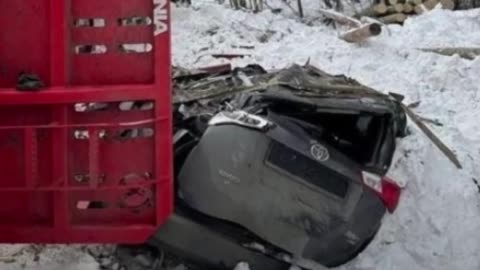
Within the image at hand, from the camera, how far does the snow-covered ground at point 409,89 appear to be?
552 centimetres

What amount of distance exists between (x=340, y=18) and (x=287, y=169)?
7.76 metres

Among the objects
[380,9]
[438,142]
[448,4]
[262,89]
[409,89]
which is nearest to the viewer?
[262,89]

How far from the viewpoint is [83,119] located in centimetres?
423

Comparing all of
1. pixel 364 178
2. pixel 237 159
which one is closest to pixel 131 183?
pixel 237 159

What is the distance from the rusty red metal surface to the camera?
4.14 meters

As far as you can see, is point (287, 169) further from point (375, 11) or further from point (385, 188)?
point (375, 11)

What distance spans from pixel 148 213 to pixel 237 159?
21.4 inches

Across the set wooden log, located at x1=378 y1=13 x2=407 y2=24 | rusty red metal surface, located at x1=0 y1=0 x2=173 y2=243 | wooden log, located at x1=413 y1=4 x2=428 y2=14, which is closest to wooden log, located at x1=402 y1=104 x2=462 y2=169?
rusty red metal surface, located at x1=0 y1=0 x2=173 y2=243

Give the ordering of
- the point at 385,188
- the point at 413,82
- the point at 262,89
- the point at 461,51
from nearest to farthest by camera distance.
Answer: the point at 385,188
the point at 262,89
the point at 413,82
the point at 461,51

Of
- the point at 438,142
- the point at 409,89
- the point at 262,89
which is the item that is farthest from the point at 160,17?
the point at 409,89

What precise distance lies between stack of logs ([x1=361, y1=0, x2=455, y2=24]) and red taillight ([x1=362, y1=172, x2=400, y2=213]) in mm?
7660

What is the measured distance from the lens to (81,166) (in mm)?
4285

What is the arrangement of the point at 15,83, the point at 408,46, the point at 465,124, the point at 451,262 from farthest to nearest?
the point at 408,46, the point at 465,124, the point at 451,262, the point at 15,83

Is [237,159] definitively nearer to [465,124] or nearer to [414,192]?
[414,192]
